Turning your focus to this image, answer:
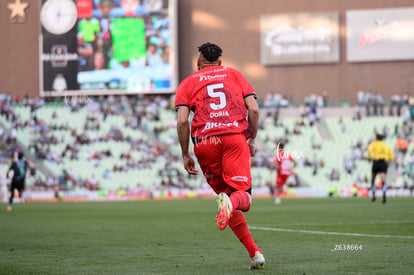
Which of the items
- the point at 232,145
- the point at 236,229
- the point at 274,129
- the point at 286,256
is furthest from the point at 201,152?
the point at 274,129

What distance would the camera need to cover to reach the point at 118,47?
1909 inches

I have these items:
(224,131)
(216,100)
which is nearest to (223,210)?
(224,131)

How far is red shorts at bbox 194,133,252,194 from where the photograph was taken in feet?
25.5

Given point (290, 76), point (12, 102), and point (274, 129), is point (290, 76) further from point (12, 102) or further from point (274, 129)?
point (12, 102)

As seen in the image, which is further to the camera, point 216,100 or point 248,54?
point 248,54

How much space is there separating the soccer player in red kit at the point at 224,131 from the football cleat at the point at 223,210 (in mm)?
220

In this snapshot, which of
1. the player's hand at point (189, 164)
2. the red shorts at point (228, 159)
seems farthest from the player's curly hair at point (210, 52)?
the player's hand at point (189, 164)

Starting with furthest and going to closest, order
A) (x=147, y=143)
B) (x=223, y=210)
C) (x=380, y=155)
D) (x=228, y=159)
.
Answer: (x=147, y=143) → (x=380, y=155) → (x=228, y=159) → (x=223, y=210)

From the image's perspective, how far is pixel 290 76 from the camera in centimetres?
5066

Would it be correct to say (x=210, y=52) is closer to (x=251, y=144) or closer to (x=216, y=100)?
(x=216, y=100)

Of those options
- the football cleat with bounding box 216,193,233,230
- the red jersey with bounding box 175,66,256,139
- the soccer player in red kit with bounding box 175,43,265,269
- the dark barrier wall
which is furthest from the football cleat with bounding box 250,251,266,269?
the dark barrier wall

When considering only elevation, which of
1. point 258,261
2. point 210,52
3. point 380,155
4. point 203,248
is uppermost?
point 210,52

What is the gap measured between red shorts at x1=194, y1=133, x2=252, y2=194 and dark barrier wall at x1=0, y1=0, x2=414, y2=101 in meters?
42.3

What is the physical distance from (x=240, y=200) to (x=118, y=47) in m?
41.7
